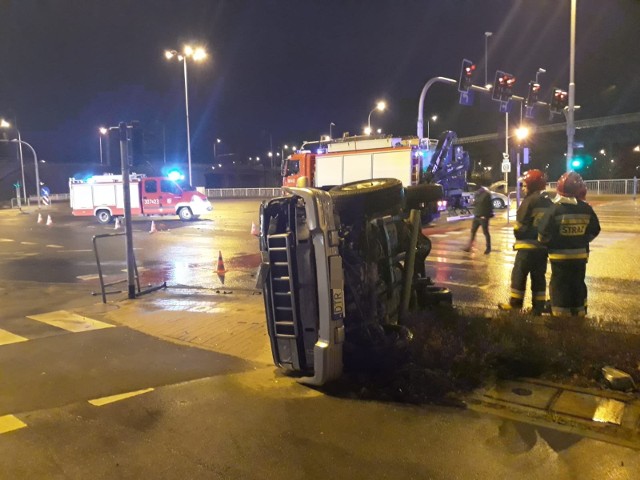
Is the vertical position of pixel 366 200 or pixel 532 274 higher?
pixel 366 200

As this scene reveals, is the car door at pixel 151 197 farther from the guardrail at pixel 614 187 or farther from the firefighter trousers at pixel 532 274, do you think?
the guardrail at pixel 614 187

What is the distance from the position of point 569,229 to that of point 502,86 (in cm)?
1743

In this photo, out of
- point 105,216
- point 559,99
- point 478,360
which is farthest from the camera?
point 105,216

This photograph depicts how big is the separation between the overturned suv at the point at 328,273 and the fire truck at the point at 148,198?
23123mm

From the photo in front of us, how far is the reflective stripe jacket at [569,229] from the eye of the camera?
5848 millimetres

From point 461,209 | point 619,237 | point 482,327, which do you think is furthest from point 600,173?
point 482,327

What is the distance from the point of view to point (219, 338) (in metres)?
6.55

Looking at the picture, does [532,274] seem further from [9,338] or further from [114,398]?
[9,338]

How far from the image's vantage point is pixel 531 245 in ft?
21.2

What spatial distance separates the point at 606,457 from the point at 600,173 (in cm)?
7914

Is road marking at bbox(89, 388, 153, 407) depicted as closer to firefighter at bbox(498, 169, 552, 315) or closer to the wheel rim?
the wheel rim

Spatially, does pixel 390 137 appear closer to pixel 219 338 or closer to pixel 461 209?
pixel 461 209

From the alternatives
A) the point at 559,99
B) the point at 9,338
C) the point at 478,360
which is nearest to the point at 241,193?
the point at 559,99

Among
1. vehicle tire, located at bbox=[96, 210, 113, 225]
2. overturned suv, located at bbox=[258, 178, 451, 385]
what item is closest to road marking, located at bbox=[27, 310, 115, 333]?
overturned suv, located at bbox=[258, 178, 451, 385]
